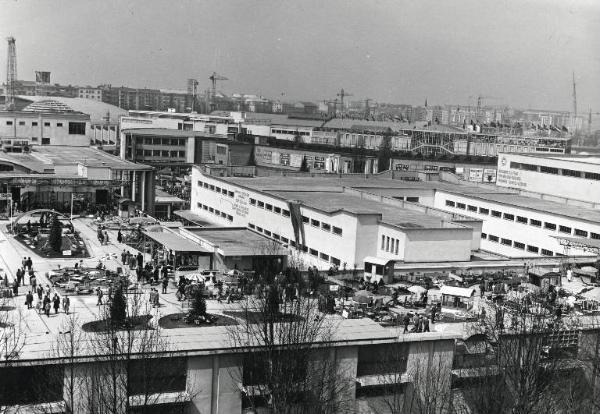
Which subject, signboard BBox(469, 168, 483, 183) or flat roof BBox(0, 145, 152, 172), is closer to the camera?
flat roof BBox(0, 145, 152, 172)

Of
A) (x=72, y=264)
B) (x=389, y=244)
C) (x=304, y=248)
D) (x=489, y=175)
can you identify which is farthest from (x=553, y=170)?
(x=72, y=264)

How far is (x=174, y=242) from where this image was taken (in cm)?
1933

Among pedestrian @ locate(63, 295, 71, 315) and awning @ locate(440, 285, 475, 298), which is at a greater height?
awning @ locate(440, 285, 475, 298)

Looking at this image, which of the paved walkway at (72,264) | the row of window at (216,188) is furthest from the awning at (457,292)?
the row of window at (216,188)

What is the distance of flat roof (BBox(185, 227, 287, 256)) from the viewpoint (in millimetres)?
19531

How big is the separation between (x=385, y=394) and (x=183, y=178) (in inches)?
1428

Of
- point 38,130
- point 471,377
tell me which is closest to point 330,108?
point 38,130

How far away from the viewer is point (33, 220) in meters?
23.2

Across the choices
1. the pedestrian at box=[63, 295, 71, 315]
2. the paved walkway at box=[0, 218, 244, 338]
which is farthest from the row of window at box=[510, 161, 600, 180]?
the pedestrian at box=[63, 295, 71, 315]

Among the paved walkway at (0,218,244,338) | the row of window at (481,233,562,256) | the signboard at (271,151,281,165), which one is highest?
the paved walkway at (0,218,244,338)

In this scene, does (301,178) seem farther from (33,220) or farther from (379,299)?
(379,299)

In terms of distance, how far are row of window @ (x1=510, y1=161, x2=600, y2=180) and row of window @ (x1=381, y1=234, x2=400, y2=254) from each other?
515 inches

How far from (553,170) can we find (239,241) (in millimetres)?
16342

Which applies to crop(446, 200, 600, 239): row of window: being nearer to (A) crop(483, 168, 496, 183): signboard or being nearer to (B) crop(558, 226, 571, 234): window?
(B) crop(558, 226, 571, 234): window
